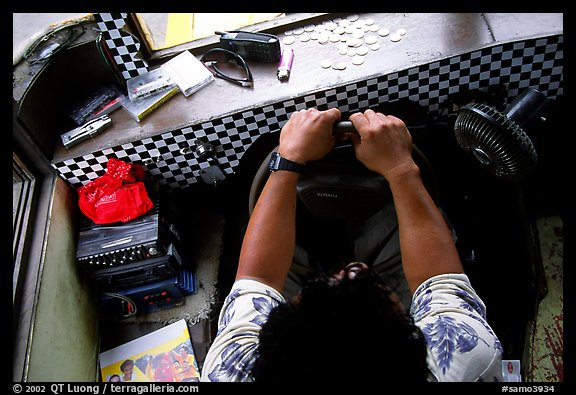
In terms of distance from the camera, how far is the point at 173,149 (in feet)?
6.99

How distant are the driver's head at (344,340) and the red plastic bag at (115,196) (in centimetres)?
118

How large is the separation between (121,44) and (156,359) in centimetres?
141

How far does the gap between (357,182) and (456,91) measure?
82cm

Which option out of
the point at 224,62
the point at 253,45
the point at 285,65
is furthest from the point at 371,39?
the point at 224,62

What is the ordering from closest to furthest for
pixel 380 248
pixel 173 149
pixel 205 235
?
pixel 380 248, pixel 173 149, pixel 205 235

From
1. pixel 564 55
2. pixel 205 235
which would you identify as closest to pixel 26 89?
pixel 205 235

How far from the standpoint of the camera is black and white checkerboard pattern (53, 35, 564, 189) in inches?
76.0

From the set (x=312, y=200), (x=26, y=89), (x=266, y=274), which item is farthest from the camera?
(x=26, y=89)

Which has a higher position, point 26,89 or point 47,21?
point 47,21

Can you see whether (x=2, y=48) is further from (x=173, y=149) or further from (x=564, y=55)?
(x=564, y=55)

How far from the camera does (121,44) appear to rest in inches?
81.6

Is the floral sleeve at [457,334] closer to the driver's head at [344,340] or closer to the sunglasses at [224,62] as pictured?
the driver's head at [344,340]

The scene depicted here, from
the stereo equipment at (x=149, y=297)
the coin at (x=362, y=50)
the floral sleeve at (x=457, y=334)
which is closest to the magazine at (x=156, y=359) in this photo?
the stereo equipment at (x=149, y=297)

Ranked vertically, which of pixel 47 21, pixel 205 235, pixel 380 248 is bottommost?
pixel 205 235
